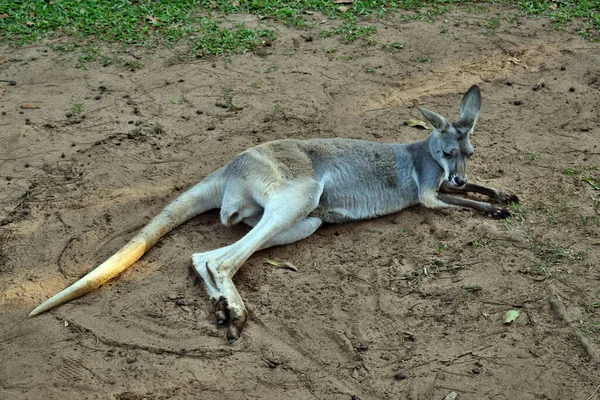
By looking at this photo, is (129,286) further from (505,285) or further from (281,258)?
(505,285)

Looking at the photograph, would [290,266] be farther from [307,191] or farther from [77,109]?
[77,109]

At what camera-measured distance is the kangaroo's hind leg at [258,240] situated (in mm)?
3622

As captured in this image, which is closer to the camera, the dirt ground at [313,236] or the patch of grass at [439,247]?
the dirt ground at [313,236]

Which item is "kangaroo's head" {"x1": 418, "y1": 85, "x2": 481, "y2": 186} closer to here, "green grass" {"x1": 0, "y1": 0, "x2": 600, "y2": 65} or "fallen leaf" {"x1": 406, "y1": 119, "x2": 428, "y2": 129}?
"fallen leaf" {"x1": 406, "y1": 119, "x2": 428, "y2": 129}

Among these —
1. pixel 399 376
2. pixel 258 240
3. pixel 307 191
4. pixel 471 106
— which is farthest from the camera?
pixel 471 106

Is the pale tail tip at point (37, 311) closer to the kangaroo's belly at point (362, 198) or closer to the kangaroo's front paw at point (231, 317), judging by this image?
the kangaroo's front paw at point (231, 317)

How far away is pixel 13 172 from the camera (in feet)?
15.9

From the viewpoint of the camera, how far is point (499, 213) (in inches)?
175

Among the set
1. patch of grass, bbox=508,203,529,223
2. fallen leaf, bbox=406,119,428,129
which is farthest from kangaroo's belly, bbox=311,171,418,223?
fallen leaf, bbox=406,119,428,129

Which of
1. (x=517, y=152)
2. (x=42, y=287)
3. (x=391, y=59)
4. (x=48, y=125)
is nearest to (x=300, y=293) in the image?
(x=42, y=287)

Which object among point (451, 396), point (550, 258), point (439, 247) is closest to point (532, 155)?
point (550, 258)

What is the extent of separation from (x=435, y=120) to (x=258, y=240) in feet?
4.89

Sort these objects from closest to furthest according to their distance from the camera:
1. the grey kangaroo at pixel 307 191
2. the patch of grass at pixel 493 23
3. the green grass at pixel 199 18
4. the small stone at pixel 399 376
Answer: the small stone at pixel 399 376, the grey kangaroo at pixel 307 191, the green grass at pixel 199 18, the patch of grass at pixel 493 23

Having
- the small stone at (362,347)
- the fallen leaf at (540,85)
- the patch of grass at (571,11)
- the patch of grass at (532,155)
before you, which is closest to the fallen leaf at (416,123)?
the patch of grass at (532,155)
